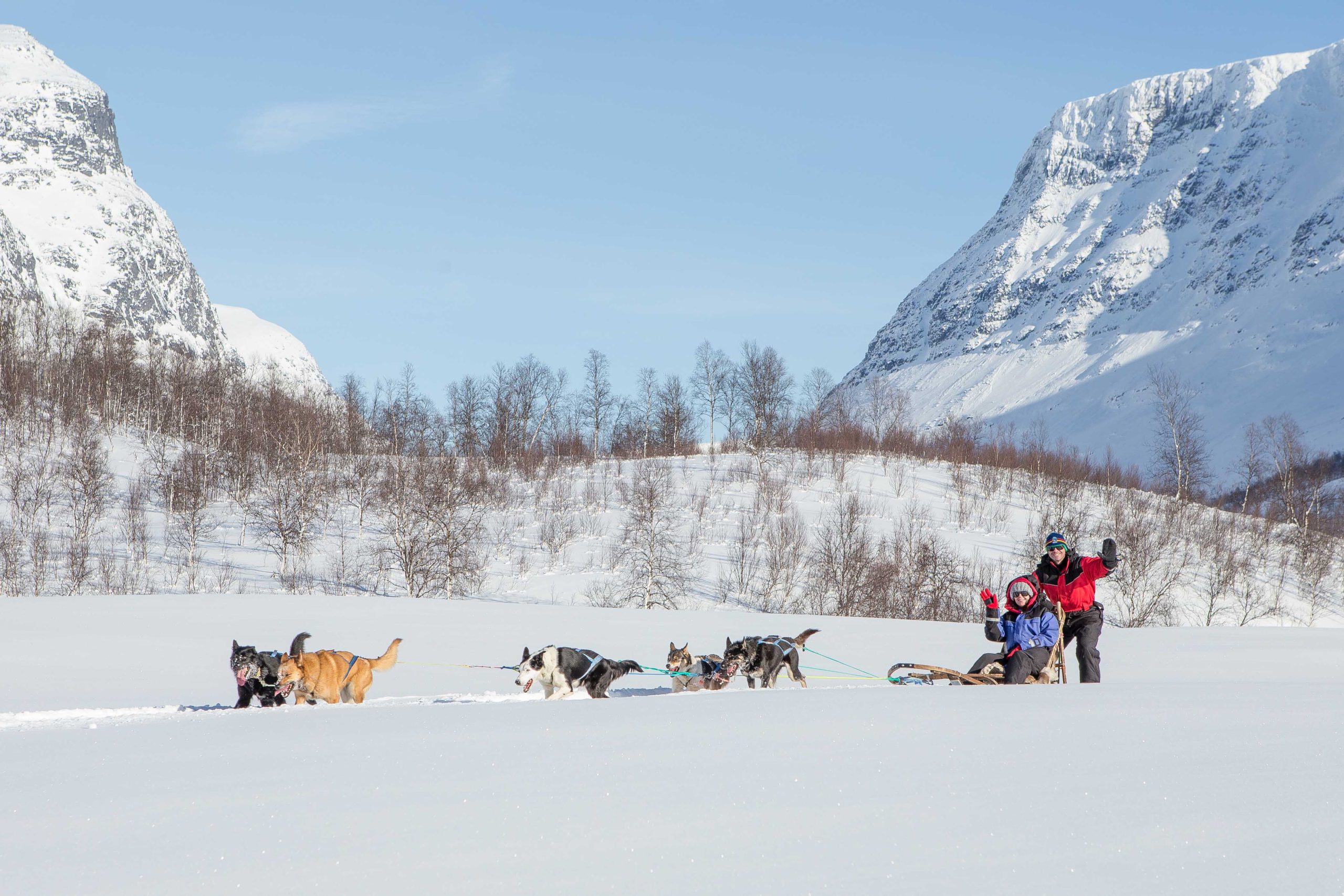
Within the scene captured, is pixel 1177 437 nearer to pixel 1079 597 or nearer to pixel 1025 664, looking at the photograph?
pixel 1079 597

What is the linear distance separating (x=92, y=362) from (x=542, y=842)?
58483mm

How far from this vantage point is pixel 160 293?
14975 centimetres

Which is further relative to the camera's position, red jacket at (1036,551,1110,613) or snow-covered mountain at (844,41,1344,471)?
snow-covered mountain at (844,41,1344,471)

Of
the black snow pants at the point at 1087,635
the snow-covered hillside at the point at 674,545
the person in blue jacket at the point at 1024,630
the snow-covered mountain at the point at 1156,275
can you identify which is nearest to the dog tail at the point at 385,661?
the person in blue jacket at the point at 1024,630

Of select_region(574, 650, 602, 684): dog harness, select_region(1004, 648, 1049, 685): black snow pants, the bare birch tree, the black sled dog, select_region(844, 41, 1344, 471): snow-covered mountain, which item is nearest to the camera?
the black sled dog

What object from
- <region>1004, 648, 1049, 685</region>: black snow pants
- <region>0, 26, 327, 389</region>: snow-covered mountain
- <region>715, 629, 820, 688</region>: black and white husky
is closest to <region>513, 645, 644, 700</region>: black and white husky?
<region>715, 629, 820, 688</region>: black and white husky

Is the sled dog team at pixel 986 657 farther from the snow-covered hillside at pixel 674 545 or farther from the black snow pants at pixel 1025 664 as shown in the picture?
the snow-covered hillside at pixel 674 545

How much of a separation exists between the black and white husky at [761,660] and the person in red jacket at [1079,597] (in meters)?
2.35

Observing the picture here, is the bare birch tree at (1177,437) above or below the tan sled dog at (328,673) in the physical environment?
above

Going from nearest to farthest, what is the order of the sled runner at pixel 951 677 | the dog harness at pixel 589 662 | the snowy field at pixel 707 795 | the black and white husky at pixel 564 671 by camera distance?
the snowy field at pixel 707 795, the sled runner at pixel 951 677, the black and white husky at pixel 564 671, the dog harness at pixel 589 662

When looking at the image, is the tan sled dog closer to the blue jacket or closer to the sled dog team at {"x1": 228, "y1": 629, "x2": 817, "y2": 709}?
the sled dog team at {"x1": 228, "y1": 629, "x2": 817, "y2": 709}

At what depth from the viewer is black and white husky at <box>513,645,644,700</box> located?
26.9 ft

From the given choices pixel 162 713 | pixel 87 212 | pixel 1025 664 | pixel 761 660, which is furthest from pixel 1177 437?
pixel 87 212

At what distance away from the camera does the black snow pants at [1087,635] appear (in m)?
8.53
